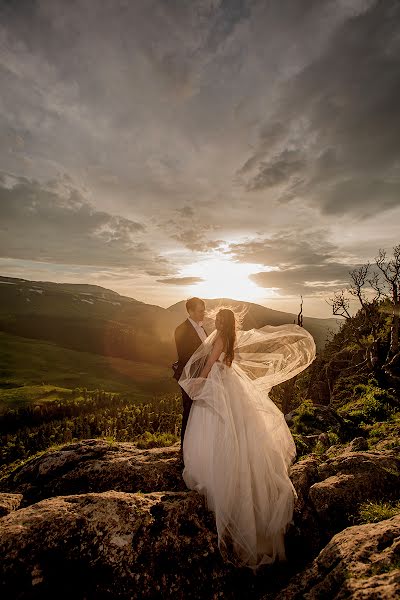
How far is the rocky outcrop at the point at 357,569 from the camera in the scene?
9.05ft

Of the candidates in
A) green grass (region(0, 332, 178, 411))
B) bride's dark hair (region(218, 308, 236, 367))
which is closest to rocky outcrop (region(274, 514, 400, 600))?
bride's dark hair (region(218, 308, 236, 367))

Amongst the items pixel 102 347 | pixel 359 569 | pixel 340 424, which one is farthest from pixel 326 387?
pixel 102 347

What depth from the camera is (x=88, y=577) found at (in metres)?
3.55

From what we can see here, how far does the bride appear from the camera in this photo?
4688mm

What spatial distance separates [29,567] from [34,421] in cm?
7648

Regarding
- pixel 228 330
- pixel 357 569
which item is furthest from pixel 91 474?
pixel 357 569

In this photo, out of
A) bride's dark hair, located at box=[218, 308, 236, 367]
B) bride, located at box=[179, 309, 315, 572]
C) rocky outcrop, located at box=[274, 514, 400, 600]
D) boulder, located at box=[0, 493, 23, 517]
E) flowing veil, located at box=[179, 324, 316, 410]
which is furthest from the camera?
flowing veil, located at box=[179, 324, 316, 410]

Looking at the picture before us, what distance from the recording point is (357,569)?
3166mm

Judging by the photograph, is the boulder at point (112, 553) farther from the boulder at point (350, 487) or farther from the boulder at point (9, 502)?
the boulder at point (350, 487)

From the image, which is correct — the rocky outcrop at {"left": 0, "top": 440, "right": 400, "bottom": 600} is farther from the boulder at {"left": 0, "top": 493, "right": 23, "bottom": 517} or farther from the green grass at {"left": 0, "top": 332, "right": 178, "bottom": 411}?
the green grass at {"left": 0, "top": 332, "right": 178, "bottom": 411}

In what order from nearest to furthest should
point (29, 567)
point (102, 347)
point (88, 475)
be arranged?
point (29, 567), point (88, 475), point (102, 347)

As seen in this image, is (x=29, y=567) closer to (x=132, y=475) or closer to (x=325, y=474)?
(x=132, y=475)

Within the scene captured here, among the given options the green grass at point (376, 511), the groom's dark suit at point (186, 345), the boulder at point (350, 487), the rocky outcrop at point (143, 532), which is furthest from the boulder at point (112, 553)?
the groom's dark suit at point (186, 345)

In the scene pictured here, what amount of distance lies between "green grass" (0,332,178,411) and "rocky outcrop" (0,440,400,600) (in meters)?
84.0
